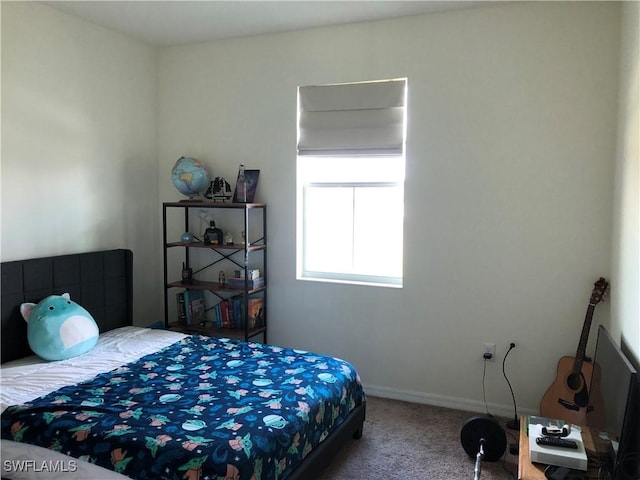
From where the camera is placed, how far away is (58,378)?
2.68 m

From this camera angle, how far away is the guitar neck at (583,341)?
2975mm

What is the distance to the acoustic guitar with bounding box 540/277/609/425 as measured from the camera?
293 cm

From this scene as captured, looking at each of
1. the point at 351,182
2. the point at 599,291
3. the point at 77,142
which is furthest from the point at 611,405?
the point at 77,142

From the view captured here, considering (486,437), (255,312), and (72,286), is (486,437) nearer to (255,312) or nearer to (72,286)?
(255,312)

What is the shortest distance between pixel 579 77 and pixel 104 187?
330cm

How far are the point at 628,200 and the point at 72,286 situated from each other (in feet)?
11.0

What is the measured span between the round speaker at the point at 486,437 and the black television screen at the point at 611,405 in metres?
0.49

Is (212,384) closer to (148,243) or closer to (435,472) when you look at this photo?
(435,472)

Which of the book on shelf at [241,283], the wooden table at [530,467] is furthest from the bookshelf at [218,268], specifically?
the wooden table at [530,467]

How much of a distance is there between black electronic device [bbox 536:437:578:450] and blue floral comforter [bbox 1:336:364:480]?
99cm

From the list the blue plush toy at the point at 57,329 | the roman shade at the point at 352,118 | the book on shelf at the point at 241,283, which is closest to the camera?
the blue plush toy at the point at 57,329

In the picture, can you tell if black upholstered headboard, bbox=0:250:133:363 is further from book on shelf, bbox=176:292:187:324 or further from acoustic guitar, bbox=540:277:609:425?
acoustic guitar, bbox=540:277:609:425

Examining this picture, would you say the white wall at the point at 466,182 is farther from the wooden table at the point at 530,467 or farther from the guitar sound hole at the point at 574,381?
the wooden table at the point at 530,467

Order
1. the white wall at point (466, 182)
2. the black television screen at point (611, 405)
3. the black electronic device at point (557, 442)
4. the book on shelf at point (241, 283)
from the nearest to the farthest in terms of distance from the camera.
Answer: the black television screen at point (611, 405) < the black electronic device at point (557, 442) < the white wall at point (466, 182) < the book on shelf at point (241, 283)
